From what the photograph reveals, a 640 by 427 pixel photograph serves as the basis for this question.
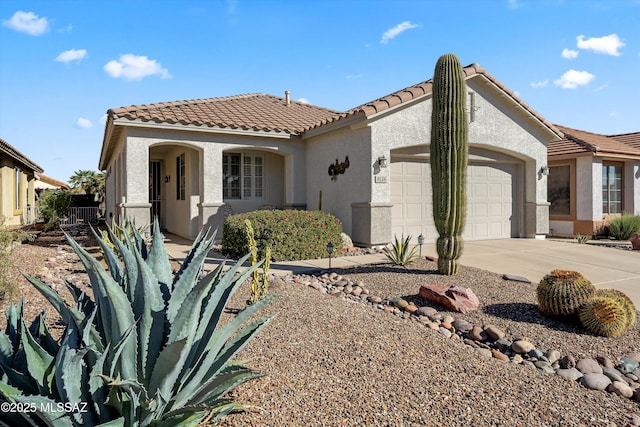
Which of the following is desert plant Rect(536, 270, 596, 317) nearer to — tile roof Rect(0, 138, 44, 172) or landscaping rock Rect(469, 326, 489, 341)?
landscaping rock Rect(469, 326, 489, 341)

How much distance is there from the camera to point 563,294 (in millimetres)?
5434

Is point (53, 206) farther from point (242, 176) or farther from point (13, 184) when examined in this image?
point (242, 176)

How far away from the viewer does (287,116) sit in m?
14.9

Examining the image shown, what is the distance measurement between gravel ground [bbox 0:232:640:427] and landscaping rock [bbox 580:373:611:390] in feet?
0.39

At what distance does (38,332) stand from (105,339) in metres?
0.59

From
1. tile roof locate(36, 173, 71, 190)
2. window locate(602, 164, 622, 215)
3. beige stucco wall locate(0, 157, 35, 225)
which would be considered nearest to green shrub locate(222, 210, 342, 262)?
beige stucco wall locate(0, 157, 35, 225)

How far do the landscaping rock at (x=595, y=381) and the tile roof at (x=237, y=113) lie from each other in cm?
A: 954

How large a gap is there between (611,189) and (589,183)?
6.67 ft

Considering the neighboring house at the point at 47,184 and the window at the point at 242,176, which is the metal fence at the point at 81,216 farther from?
the window at the point at 242,176

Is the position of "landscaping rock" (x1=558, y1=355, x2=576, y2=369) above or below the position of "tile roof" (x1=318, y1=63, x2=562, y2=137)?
below

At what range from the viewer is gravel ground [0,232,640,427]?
9.91 ft

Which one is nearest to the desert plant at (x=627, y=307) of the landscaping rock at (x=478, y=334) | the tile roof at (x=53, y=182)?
the landscaping rock at (x=478, y=334)

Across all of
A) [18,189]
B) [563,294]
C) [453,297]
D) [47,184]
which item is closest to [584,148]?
[563,294]

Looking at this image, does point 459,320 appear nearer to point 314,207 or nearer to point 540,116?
point 314,207
